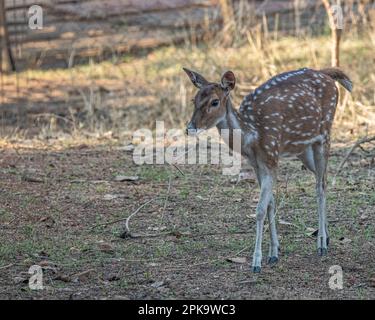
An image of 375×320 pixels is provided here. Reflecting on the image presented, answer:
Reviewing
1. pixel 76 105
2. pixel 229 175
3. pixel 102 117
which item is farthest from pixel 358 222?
pixel 76 105

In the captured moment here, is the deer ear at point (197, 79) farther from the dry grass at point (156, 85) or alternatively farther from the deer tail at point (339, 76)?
the dry grass at point (156, 85)

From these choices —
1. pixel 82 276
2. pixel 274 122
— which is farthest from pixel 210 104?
pixel 82 276

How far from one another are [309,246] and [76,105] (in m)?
7.12

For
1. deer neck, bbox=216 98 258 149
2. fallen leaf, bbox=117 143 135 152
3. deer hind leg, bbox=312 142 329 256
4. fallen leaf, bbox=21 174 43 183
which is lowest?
fallen leaf, bbox=21 174 43 183

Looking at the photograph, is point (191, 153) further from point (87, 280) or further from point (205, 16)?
point (205, 16)

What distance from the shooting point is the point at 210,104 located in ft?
23.6

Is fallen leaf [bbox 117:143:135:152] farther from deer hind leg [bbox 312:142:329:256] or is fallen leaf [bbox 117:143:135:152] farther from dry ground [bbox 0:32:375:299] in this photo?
deer hind leg [bbox 312:142:329:256]

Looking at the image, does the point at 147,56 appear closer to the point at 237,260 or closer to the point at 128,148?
the point at 128,148

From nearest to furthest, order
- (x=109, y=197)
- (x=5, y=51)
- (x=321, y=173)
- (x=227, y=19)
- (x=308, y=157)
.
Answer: (x=321, y=173) → (x=308, y=157) → (x=109, y=197) → (x=5, y=51) → (x=227, y=19)

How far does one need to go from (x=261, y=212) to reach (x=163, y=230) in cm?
129

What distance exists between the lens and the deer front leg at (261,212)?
7.03m

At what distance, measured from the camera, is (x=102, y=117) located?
43.1 feet

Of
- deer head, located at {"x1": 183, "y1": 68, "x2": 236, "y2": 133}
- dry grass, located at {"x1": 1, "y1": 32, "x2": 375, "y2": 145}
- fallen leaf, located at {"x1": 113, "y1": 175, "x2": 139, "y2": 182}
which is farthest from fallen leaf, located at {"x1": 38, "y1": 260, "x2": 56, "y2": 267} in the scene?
dry grass, located at {"x1": 1, "y1": 32, "x2": 375, "y2": 145}

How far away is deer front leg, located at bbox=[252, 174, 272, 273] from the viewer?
277 inches
